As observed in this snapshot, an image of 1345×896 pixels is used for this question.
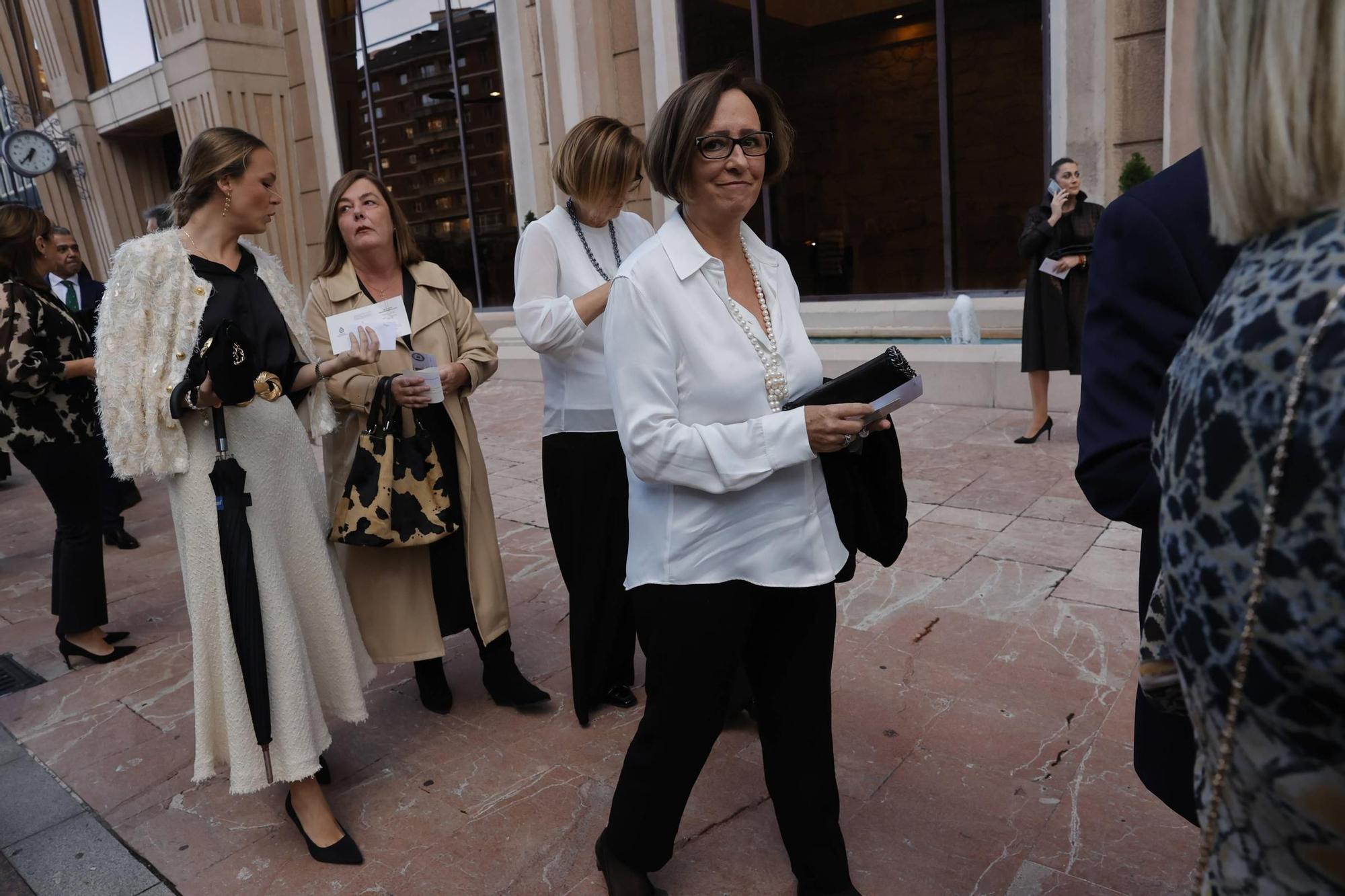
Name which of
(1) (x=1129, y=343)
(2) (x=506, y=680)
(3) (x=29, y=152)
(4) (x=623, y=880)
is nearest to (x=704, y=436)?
(1) (x=1129, y=343)

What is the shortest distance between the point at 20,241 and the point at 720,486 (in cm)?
420

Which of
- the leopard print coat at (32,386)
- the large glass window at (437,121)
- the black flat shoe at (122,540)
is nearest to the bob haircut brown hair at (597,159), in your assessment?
the leopard print coat at (32,386)

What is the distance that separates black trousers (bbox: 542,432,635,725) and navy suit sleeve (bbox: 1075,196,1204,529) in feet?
6.55

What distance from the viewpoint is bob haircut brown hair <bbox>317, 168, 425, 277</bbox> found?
3.35 meters

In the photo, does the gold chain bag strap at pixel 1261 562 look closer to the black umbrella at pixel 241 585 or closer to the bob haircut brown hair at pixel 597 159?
the black umbrella at pixel 241 585

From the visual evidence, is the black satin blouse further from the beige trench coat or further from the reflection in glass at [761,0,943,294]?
the reflection in glass at [761,0,943,294]

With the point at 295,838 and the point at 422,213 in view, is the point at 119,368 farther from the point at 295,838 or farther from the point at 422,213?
the point at 422,213

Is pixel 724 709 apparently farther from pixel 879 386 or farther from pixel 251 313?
pixel 251 313

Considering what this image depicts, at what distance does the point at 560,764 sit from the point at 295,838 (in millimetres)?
823

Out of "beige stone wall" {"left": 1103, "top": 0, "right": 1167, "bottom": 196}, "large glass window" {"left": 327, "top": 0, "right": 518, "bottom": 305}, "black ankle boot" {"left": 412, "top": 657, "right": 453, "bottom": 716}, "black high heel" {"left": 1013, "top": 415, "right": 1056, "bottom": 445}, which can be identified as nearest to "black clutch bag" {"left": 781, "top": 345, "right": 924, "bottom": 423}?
"black ankle boot" {"left": 412, "top": 657, "right": 453, "bottom": 716}

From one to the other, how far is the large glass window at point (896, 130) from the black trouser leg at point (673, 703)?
9046 mm

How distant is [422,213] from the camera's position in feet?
51.8

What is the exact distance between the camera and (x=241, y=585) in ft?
8.76

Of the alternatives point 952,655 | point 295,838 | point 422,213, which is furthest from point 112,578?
point 422,213
